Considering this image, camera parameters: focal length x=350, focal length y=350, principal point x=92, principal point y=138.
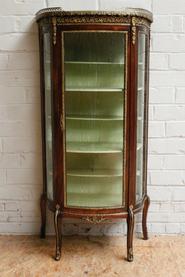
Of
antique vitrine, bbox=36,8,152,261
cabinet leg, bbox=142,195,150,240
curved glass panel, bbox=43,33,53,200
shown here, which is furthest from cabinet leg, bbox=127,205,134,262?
curved glass panel, bbox=43,33,53,200

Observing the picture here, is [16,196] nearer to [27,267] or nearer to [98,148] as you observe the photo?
[27,267]

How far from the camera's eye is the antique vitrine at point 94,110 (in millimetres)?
1884

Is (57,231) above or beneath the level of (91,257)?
above

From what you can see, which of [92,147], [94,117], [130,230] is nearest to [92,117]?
[94,117]

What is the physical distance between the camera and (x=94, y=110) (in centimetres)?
202

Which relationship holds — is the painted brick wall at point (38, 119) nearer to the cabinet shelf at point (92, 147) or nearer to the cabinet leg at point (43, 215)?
the cabinet leg at point (43, 215)

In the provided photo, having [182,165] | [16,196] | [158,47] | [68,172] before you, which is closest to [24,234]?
[16,196]

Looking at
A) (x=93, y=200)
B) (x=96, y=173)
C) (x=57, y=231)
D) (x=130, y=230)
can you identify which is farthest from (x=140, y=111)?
(x=57, y=231)

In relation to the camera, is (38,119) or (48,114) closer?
(48,114)

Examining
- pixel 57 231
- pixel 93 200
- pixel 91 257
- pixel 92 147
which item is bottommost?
pixel 91 257

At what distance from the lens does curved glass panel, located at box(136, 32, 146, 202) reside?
1.99 metres

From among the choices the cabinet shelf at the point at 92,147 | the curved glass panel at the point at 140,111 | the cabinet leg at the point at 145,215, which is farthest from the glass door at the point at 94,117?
the cabinet leg at the point at 145,215

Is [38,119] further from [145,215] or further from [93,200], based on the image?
[145,215]

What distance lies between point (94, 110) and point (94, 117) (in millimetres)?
41
